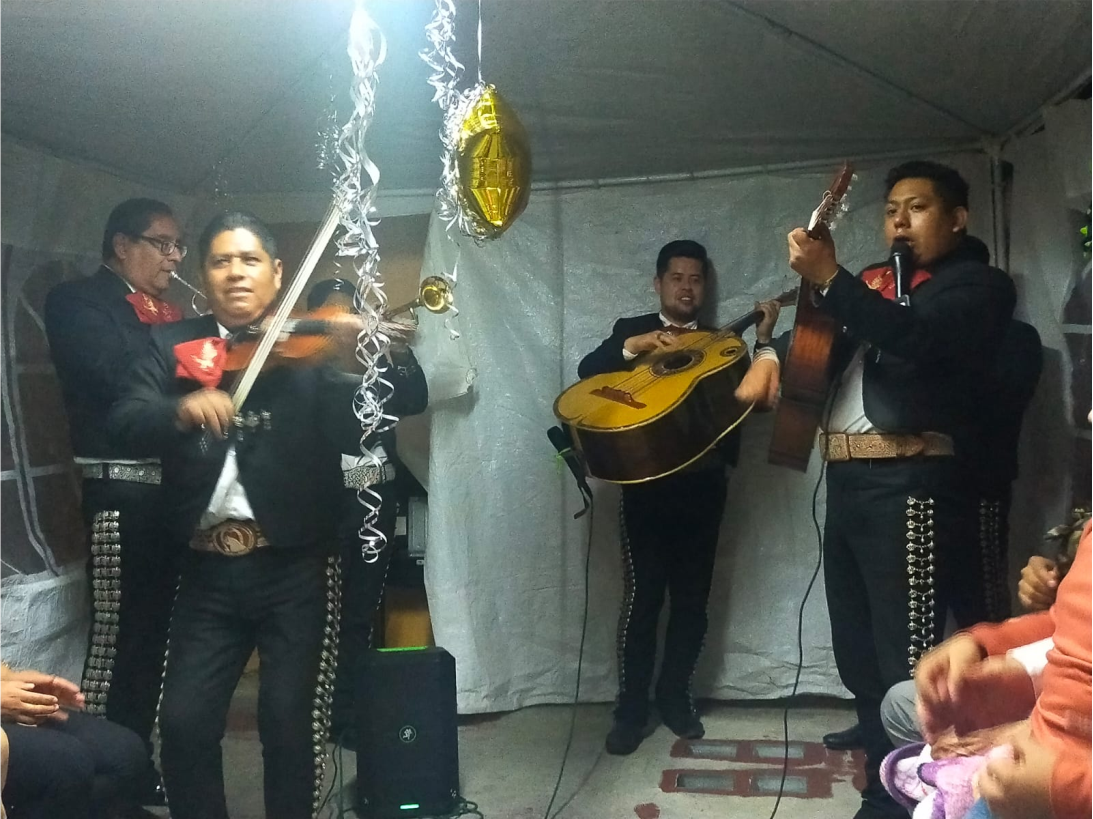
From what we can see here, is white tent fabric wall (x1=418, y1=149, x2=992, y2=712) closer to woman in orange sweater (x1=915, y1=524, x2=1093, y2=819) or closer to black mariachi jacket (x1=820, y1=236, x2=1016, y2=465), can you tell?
black mariachi jacket (x1=820, y1=236, x2=1016, y2=465)

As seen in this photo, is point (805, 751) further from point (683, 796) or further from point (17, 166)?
point (17, 166)

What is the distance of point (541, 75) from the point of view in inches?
62.4

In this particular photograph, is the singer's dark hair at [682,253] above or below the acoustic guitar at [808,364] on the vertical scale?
above

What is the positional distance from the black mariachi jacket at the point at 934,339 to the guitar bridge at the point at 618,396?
38cm

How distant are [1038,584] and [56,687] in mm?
1169

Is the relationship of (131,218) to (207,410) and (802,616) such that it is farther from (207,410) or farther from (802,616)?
(802,616)

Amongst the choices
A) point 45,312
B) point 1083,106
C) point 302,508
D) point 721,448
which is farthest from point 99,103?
point 1083,106

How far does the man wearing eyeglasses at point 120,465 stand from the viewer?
3.95 feet

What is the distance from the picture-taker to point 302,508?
1.15 m

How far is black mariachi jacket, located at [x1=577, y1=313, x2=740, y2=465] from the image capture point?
5.82ft

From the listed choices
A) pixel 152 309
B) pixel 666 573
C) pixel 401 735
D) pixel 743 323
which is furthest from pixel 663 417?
pixel 152 309

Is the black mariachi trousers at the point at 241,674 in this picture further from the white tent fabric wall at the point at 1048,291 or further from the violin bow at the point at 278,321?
the white tent fabric wall at the point at 1048,291

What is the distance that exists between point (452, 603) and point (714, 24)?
4.08ft

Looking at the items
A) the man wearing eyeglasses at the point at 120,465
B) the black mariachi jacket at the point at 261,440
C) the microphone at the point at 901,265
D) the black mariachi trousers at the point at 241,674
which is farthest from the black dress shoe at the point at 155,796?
the microphone at the point at 901,265
